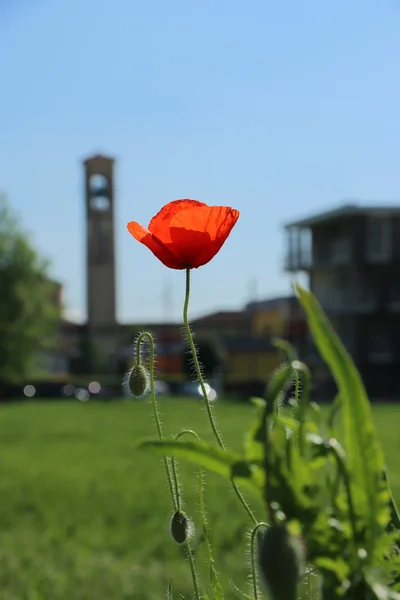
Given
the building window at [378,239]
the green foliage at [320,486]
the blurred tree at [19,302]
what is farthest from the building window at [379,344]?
the green foliage at [320,486]

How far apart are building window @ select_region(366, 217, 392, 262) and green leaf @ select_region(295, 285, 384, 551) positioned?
23.9 m

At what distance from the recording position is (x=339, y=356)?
23 cm

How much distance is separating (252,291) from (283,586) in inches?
1202

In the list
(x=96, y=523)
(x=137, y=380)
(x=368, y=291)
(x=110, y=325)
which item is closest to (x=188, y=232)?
(x=137, y=380)

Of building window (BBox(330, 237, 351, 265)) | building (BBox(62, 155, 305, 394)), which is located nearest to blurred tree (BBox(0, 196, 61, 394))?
building (BBox(62, 155, 305, 394))

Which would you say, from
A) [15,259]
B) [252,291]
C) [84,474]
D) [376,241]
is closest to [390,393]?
[376,241]

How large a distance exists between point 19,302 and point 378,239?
1030 cm

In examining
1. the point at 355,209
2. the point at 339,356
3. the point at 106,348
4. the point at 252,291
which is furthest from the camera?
the point at 106,348

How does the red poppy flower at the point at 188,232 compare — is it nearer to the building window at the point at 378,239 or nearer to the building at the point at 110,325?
the building window at the point at 378,239

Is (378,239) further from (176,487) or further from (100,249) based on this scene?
(176,487)

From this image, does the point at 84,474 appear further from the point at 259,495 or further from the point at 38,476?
the point at 259,495

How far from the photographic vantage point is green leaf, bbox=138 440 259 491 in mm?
239

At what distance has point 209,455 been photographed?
0.24 metres

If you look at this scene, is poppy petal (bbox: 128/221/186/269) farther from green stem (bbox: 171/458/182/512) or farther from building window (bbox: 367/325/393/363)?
building window (bbox: 367/325/393/363)
